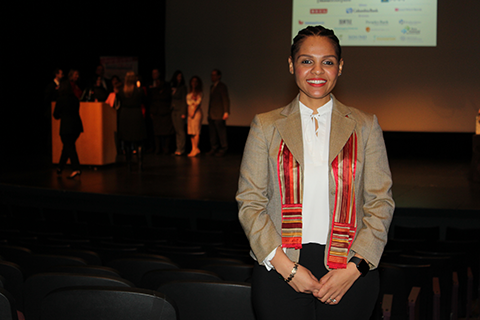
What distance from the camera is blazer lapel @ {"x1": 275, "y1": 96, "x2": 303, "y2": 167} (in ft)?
4.48

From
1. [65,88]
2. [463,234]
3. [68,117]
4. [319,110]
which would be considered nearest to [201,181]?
[68,117]

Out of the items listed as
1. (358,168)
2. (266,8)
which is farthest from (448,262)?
(266,8)

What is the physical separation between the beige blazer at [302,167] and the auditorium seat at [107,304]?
0.29 metres

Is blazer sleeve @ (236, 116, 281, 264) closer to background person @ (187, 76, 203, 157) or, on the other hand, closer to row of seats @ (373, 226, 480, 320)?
row of seats @ (373, 226, 480, 320)

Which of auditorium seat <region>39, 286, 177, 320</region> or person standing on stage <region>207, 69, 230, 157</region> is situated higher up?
person standing on stage <region>207, 69, 230, 157</region>

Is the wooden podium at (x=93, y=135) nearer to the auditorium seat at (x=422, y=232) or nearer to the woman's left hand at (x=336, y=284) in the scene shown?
the auditorium seat at (x=422, y=232)

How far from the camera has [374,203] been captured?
53.4 inches

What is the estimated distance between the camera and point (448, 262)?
2.55 meters

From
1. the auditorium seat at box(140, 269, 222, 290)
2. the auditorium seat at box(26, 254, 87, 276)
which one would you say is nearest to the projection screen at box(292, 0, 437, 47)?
the auditorium seat at box(26, 254, 87, 276)

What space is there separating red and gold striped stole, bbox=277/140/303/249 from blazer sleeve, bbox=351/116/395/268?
0.16 m

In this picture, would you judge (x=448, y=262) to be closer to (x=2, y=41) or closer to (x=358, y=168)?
(x=358, y=168)

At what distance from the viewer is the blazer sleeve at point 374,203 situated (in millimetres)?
1318

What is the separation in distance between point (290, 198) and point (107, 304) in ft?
1.84

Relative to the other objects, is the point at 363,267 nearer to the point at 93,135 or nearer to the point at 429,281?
the point at 429,281
